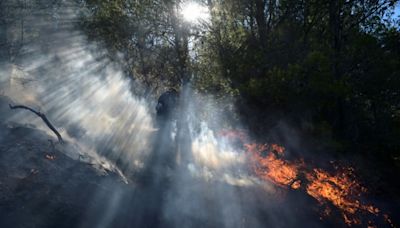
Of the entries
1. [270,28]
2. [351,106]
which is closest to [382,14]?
[351,106]

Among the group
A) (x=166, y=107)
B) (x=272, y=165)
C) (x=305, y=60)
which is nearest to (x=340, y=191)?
(x=272, y=165)

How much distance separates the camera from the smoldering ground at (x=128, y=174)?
8648mm

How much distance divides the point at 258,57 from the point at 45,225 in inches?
426

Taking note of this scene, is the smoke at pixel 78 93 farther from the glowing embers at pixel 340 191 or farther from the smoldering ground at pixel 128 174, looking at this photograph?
the glowing embers at pixel 340 191

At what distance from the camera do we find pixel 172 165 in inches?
525

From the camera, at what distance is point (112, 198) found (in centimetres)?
953

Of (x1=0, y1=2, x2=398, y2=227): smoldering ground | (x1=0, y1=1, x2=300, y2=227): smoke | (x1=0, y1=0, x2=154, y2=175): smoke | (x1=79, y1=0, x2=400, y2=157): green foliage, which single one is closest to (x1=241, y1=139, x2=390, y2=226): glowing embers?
(x1=0, y1=2, x2=398, y2=227): smoldering ground

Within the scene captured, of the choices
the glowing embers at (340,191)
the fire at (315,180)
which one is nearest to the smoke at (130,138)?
the fire at (315,180)

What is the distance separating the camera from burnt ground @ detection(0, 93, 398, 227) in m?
8.28

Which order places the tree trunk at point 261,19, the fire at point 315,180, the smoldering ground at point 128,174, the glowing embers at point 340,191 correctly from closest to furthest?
the smoldering ground at point 128,174, the glowing embers at point 340,191, the fire at point 315,180, the tree trunk at point 261,19

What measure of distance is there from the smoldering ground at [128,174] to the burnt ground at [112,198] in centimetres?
3

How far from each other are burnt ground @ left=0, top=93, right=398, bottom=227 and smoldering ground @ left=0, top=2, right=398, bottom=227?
0.03m

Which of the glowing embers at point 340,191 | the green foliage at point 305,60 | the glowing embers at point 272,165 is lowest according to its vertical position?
the glowing embers at point 272,165

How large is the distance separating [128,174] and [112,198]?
270 cm
